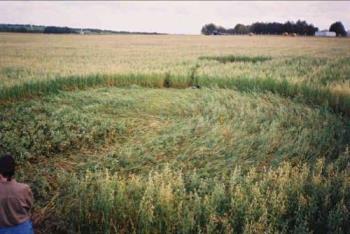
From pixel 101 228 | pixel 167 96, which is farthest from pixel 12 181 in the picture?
pixel 167 96

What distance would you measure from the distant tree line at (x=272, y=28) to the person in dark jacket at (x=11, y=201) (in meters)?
74.4

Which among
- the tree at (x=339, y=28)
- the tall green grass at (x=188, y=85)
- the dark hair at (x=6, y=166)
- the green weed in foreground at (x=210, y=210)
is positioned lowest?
the green weed in foreground at (x=210, y=210)

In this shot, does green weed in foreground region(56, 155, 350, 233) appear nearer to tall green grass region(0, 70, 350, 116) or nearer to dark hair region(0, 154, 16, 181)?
dark hair region(0, 154, 16, 181)

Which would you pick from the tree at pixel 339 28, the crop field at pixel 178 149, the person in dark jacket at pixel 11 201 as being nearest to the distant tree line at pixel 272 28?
the tree at pixel 339 28

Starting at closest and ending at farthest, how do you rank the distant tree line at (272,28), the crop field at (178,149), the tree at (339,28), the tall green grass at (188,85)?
the crop field at (178,149) < the tall green grass at (188,85) < the tree at (339,28) < the distant tree line at (272,28)

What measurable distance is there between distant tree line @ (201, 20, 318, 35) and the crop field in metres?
63.4

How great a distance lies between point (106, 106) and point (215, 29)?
91.8 metres

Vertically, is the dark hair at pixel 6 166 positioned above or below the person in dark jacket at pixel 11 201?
above

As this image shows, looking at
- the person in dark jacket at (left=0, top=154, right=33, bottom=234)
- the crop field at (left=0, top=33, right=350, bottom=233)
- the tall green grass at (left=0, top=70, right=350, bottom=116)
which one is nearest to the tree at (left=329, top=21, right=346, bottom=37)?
the crop field at (left=0, top=33, right=350, bottom=233)

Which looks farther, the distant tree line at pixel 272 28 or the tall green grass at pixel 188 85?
the distant tree line at pixel 272 28

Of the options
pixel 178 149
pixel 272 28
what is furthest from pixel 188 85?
pixel 272 28

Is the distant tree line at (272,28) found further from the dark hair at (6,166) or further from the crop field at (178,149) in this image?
the dark hair at (6,166)

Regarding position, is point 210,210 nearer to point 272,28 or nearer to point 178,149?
point 178,149

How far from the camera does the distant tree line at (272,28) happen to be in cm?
7309
